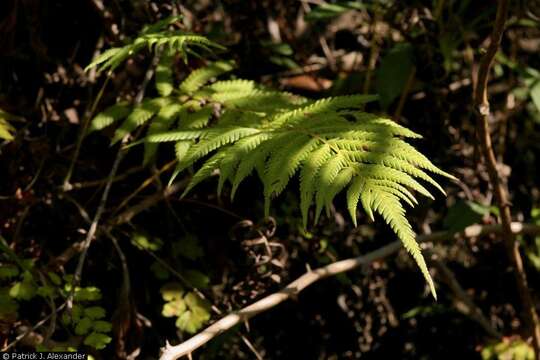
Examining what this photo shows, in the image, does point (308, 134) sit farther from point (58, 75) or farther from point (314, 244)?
point (58, 75)

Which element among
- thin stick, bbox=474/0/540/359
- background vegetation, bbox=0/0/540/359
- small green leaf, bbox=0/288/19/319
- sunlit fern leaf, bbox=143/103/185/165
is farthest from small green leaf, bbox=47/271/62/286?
thin stick, bbox=474/0/540/359

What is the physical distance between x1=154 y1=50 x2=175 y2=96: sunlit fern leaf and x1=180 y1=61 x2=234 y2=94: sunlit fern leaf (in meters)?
0.06

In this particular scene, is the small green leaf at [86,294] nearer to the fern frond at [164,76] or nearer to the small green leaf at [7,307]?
the small green leaf at [7,307]

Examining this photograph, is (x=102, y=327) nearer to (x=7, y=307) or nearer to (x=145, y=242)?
(x=7, y=307)

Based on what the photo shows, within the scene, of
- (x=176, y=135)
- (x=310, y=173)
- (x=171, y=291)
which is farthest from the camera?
(x=171, y=291)

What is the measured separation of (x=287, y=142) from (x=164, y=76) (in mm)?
829

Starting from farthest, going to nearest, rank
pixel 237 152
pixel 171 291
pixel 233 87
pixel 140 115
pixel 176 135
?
pixel 171 291
pixel 233 87
pixel 140 115
pixel 176 135
pixel 237 152

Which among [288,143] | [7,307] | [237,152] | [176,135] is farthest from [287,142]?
[7,307]

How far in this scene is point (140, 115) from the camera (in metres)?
2.35

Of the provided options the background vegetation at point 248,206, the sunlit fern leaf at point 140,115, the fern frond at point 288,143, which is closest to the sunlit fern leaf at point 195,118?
the fern frond at point 288,143

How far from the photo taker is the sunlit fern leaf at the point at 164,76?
2.49 m

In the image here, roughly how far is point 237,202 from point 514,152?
172 cm

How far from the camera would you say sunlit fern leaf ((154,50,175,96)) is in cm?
249

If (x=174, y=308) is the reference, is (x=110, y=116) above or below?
above
